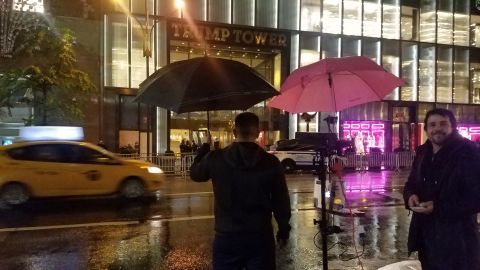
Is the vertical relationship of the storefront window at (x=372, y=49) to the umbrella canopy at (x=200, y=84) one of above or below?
above

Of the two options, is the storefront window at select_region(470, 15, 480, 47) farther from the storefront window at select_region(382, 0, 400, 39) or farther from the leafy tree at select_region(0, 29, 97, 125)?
the leafy tree at select_region(0, 29, 97, 125)

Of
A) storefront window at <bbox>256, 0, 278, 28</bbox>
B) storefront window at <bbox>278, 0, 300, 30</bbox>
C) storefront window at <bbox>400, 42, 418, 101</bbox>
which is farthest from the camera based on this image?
storefront window at <bbox>400, 42, 418, 101</bbox>

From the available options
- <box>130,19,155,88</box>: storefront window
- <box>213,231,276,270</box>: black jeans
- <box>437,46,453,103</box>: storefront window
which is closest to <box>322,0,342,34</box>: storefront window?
<box>437,46,453,103</box>: storefront window

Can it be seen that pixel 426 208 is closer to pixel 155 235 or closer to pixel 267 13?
pixel 155 235

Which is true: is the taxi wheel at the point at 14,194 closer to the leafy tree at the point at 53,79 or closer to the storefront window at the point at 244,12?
the leafy tree at the point at 53,79

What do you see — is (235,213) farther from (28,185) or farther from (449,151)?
(28,185)

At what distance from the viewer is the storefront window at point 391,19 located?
31953 millimetres

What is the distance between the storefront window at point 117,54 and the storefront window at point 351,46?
14567mm

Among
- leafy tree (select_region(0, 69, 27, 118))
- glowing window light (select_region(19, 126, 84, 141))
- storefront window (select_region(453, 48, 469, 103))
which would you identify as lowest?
glowing window light (select_region(19, 126, 84, 141))

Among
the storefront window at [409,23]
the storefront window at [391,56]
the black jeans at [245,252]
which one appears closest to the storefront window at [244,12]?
the storefront window at [391,56]

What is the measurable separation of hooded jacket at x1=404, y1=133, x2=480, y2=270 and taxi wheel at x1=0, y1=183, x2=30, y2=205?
1055 centimetres

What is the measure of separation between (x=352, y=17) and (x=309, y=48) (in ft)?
12.9

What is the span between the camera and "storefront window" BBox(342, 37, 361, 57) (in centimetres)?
3111

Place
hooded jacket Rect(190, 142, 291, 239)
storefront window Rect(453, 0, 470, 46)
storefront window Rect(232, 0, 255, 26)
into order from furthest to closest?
storefront window Rect(453, 0, 470, 46), storefront window Rect(232, 0, 255, 26), hooded jacket Rect(190, 142, 291, 239)
